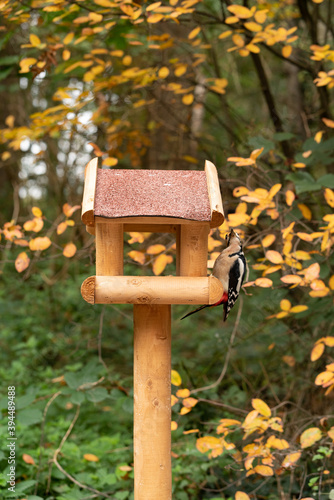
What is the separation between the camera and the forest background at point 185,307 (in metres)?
2.61

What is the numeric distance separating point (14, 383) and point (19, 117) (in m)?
3.40

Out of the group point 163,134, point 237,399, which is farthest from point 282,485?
point 163,134

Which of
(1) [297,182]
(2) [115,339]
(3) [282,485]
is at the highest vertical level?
(1) [297,182]

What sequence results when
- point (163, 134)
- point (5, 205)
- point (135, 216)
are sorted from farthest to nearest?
1. point (5, 205)
2. point (163, 134)
3. point (135, 216)

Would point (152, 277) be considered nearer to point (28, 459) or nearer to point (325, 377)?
point (325, 377)

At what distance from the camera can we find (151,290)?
1769 millimetres

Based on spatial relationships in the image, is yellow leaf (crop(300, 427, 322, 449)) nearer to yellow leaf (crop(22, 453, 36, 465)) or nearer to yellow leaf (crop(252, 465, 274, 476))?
yellow leaf (crop(252, 465, 274, 476))

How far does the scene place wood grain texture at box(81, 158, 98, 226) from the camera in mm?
1684

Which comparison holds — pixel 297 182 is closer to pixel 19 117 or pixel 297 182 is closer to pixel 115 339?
pixel 115 339

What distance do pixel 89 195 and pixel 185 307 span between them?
2729 millimetres

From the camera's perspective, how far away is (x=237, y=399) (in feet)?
11.2

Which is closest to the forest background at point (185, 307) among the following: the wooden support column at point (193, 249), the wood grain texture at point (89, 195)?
the wooden support column at point (193, 249)

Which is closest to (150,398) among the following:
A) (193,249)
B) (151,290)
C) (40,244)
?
(151,290)

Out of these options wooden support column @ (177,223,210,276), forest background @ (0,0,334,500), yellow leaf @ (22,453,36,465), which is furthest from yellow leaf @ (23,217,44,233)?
yellow leaf @ (22,453,36,465)
